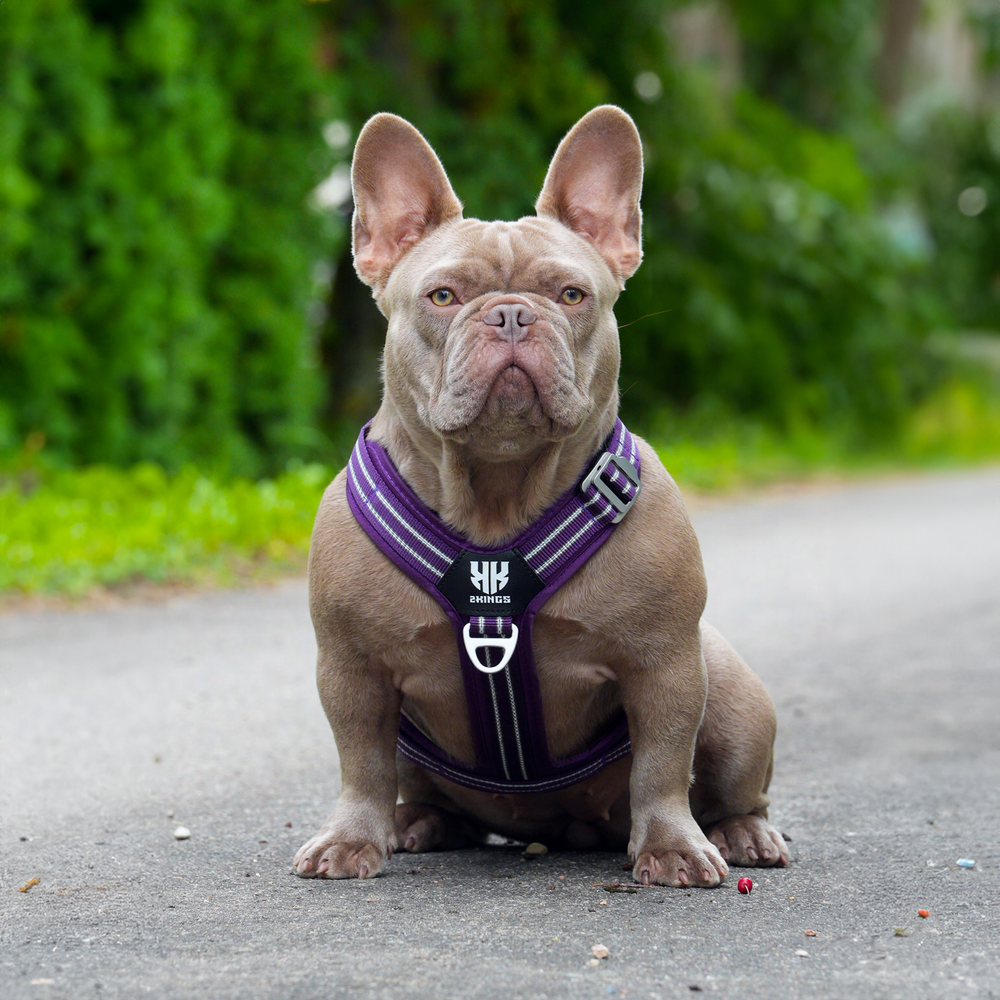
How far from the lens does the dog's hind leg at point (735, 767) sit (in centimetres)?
371

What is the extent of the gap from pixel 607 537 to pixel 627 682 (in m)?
0.34

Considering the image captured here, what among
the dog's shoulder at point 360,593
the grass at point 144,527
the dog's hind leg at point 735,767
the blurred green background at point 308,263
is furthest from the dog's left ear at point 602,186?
the grass at point 144,527

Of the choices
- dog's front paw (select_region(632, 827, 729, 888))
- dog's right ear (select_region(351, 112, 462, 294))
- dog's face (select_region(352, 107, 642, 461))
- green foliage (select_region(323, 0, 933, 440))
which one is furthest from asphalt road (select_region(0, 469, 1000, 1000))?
green foliage (select_region(323, 0, 933, 440))

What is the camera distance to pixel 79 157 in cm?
877

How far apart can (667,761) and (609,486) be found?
2.15 feet

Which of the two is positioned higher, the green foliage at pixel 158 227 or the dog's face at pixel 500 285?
the green foliage at pixel 158 227

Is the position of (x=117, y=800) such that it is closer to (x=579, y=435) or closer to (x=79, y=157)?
(x=579, y=435)

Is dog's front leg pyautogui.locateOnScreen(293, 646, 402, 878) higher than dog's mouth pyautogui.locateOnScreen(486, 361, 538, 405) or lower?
lower

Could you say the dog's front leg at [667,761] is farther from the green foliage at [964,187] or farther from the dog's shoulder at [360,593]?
the green foliage at [964,187]

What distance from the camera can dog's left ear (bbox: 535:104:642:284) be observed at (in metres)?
3.72

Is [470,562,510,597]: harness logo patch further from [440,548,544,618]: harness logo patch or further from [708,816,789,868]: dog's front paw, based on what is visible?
[708,816,789,868]: dog's front paw

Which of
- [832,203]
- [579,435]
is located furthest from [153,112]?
[832,203]

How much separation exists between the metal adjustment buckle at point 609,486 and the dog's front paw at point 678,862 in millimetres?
759

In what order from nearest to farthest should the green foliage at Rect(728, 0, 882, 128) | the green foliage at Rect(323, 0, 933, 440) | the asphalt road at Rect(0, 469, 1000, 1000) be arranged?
the asphalt road at Rect(0, 469, 1000, 1000) → the green foliage at Rect(323, 0, 933, 440) → the green foliage at Rect(728, 0, 882, 128)
